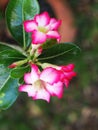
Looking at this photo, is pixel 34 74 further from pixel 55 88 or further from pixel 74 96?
pixel 74 96

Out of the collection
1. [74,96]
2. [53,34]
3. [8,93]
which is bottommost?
[74,96]

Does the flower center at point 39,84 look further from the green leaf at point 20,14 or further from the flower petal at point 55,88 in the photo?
the green leaf at point 20,14

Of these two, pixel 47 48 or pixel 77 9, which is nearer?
pixel 47 48

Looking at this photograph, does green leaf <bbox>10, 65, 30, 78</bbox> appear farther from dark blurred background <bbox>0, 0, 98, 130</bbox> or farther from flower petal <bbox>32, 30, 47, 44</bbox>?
dark blurred background <bbox>0, 0, 98, 130</bbox>

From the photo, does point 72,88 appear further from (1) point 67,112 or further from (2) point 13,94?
(2) point 13,94

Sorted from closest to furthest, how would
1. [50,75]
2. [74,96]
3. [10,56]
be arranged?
[50,75]
[10,56]
[74,96]

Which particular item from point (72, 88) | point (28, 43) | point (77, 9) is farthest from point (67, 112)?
point (28, 43)

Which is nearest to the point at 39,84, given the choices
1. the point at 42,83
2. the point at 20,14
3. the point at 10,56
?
the point at 42,83
